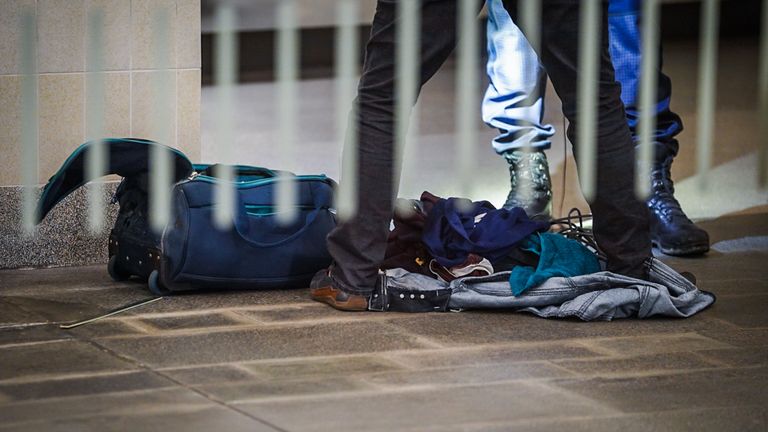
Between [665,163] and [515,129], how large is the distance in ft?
1.35

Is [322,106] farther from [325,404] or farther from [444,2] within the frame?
[325,404]

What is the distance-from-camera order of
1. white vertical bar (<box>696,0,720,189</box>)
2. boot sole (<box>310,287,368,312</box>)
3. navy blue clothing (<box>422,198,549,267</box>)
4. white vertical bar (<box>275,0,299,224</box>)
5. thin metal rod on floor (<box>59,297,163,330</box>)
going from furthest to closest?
white vertical bar (<box>696,0,720,189</box>) → white vertical bar (<box>275,0,299,224</box>) → navy blue clothing (<box>422,198,549,267</box>) → boot sole (<box>310,287,368,312</box>) → thin metal rod on floor (<box>59,297,163,330</box>)

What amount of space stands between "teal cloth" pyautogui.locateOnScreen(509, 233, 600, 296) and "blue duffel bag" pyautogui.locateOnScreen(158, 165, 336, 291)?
0.45 metres

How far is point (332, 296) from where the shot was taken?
8.08ft

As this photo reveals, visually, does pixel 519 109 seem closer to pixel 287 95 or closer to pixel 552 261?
pixel 287 95

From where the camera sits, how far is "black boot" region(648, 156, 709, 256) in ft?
10.1

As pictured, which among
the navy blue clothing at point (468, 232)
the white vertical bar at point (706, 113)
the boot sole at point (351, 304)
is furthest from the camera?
the white vertical bar at point (706, 113)

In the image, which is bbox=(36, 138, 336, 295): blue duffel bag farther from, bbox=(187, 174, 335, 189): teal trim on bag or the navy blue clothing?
the navy blue clothing

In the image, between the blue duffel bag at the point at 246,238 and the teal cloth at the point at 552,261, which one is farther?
the blue duffel bag at the point at 246,238

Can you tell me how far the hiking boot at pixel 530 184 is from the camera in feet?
10.4

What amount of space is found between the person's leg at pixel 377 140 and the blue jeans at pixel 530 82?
0.84m

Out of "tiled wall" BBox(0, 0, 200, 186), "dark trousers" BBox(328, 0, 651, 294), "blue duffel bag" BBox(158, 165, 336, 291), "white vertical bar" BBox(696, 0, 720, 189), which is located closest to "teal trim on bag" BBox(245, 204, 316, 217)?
"blue duffel bag" BBox(158, 165, 336, 291)

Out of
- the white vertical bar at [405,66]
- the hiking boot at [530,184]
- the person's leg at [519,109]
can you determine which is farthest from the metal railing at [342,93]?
the hiking boot at [530,184]

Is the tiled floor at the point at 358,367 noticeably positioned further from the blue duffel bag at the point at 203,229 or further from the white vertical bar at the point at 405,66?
the white vertical bar at the point at 405,66
